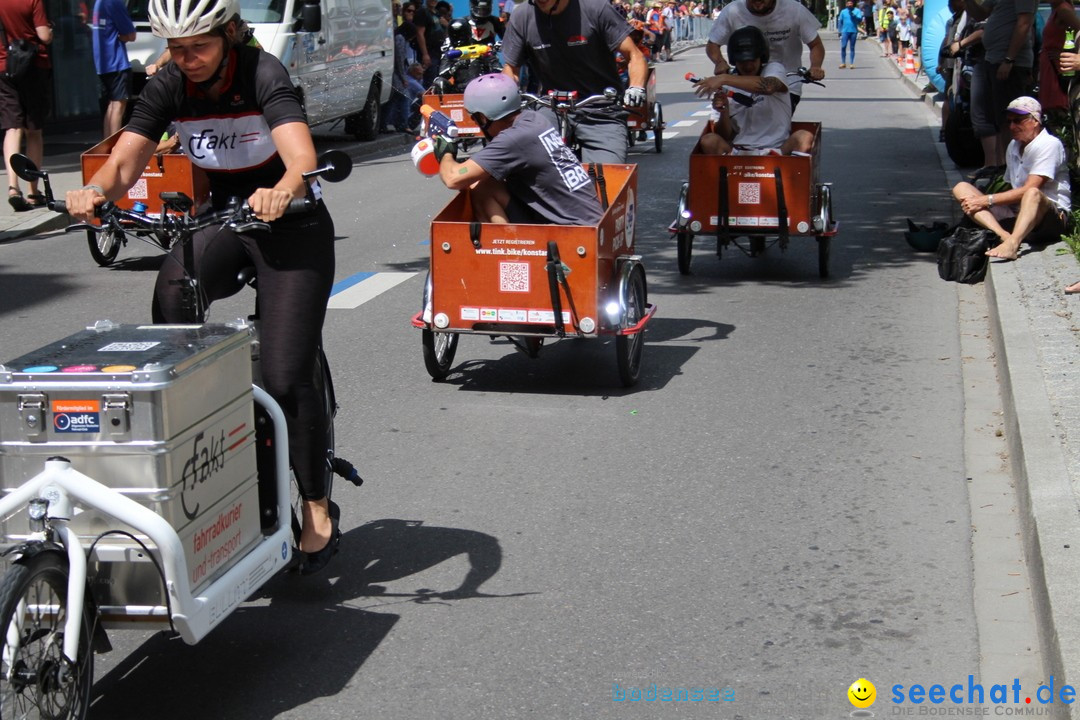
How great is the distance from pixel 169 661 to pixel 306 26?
46.5 feet

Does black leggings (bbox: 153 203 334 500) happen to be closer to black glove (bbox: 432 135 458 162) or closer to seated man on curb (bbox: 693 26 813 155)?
black glove (bbox: 432 135 458 162)

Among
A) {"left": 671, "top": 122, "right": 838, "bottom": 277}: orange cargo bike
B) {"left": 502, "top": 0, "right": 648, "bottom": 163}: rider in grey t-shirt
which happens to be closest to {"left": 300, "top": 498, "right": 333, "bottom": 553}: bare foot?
{"left": 502, "top": 0, "right": 648, "bottom": 163}: rider in grey t-shirt

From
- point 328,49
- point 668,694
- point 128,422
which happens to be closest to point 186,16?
point 128,422

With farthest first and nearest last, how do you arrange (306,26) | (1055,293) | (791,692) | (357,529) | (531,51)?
(306,26), (531,51), (1055,293), (357,529), (791,692)

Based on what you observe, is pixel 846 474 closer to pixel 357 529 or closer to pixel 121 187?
pixel 357 529

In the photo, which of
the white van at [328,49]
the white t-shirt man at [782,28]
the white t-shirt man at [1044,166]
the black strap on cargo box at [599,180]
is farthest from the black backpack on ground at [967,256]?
the white van at [328,49]

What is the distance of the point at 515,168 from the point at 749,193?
342cm

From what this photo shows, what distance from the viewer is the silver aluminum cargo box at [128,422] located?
333 cm

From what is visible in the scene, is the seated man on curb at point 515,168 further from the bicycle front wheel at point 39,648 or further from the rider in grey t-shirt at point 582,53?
the bicycle front wheel at point 39,648

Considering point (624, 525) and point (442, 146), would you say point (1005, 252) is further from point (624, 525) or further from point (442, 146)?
point (624, 525)

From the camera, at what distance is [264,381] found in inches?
163

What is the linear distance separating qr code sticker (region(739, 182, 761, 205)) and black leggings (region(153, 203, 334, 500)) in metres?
6.15

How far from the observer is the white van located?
17.4m

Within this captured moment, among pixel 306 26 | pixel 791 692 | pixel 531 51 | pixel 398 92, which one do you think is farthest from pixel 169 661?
pixel 398 92
